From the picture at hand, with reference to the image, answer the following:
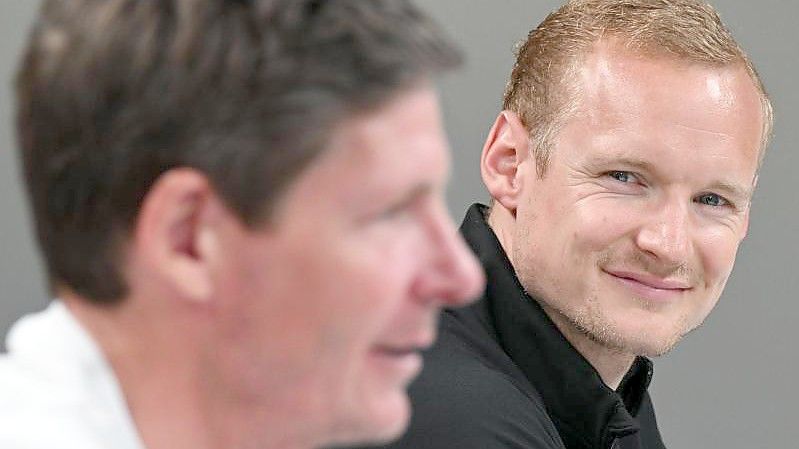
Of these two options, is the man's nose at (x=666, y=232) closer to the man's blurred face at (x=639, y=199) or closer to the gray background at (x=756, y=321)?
the man's blurred face at (x=639, y=199)

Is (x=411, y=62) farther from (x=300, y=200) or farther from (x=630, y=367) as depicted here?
(x=630, y=367)

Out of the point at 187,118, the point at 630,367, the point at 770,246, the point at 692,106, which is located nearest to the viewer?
the point at 187,118

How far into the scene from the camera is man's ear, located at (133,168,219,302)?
0.83 meters

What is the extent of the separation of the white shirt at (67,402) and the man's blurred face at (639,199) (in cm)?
79

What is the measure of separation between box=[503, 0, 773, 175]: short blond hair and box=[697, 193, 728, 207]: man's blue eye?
90mm

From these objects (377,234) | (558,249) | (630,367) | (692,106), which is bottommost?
(630,367)

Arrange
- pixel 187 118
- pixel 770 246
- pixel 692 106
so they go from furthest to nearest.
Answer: pixel 770 246
pixel 692 106
pixel 187 118

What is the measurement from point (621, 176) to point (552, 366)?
0.77 ft

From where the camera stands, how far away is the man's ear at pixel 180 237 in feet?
2.73

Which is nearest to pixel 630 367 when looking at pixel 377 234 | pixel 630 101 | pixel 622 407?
pixel 622 407

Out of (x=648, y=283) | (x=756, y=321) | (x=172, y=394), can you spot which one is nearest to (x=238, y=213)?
(x=172, y=394)

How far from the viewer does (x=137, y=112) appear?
82 cm

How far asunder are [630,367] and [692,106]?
0.38m

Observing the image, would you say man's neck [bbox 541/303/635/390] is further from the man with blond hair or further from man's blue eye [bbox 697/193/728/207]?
man's blue eye [bbox 697/193/728/207]
